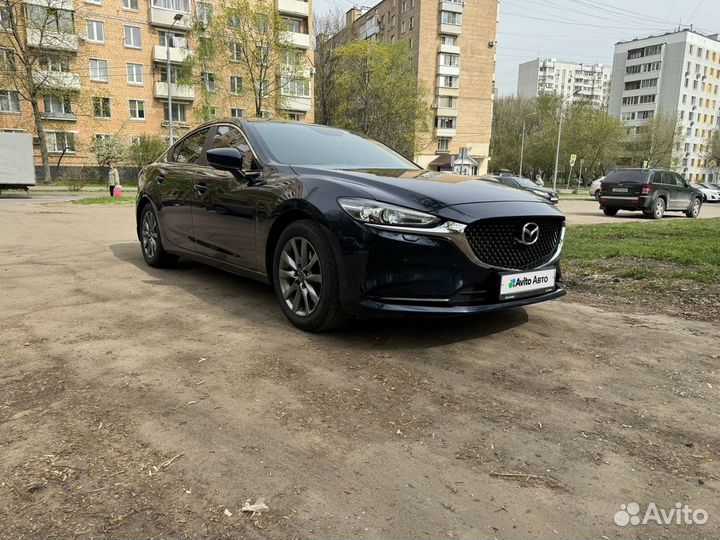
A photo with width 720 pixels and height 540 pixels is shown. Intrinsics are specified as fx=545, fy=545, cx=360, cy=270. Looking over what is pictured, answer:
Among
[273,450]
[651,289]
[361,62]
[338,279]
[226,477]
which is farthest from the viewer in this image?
[361,62]

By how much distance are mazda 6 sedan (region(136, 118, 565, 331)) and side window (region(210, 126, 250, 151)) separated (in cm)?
2

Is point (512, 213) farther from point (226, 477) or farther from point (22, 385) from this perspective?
point (22, 385)

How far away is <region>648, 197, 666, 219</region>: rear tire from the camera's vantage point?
17.8 m

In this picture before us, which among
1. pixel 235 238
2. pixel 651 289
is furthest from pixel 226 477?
pixel 651 289

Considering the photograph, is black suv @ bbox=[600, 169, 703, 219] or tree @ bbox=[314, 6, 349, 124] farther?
tree @ bbox=[314, 6, 349, 124]

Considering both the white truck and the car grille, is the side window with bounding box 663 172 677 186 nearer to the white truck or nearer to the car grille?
the car grille

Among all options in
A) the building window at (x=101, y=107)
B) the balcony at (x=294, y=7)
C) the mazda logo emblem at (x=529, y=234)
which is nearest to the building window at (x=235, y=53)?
the building window at (x=101, y=107)

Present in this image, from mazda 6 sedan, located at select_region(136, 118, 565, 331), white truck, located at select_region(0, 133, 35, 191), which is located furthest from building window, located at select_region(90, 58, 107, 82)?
mazda 6 sedan, located at select_region(136, 118, 565, 331)

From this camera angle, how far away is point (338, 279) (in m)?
3.55

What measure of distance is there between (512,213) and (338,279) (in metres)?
1.22

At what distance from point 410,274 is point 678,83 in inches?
4275

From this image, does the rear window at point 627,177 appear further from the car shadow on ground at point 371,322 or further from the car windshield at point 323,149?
the car shadow on ground at point 371,322

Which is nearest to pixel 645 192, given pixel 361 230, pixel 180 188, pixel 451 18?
pixel 180 188

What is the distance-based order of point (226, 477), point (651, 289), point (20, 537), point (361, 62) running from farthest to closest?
point (361, 62) < point (651, 289) < point (226, 477) < point (20, 537)
